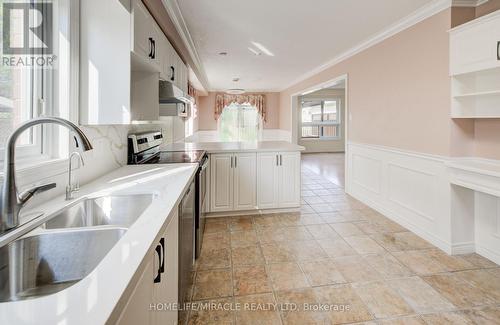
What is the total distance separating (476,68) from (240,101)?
7.94m

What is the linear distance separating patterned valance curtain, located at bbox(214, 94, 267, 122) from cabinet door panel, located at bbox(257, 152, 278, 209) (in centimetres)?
649

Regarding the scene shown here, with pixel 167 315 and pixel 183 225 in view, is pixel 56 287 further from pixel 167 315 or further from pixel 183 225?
pixel 183 225

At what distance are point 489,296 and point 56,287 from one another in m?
2.62

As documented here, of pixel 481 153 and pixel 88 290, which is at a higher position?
pixel 481 153

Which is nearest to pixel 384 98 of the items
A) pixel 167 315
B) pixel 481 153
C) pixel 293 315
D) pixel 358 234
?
pixel 481 153

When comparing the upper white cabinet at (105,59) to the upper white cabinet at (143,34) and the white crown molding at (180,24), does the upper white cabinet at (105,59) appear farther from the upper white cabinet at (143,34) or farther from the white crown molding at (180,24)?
the white crown molding at (180,24)

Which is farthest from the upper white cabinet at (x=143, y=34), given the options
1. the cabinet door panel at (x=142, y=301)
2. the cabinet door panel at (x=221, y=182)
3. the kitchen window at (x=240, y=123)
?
the kitchen window at (x=240, y=123)

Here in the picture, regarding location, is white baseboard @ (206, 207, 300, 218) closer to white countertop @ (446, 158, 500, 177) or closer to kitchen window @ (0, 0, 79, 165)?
white countertop @ (446, 158, 500, 177)

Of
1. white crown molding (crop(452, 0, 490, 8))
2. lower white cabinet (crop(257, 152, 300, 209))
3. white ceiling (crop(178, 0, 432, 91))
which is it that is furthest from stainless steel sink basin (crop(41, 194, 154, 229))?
Answer: white crown molding (crop(452, 0, 490, 8))

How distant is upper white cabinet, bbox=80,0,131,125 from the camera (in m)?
1.50

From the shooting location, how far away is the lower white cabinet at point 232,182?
336cm

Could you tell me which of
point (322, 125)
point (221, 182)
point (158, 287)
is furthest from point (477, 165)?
point (322, 125)

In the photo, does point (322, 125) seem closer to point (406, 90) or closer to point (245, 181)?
point (406, 90)

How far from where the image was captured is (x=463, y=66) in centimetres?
234
